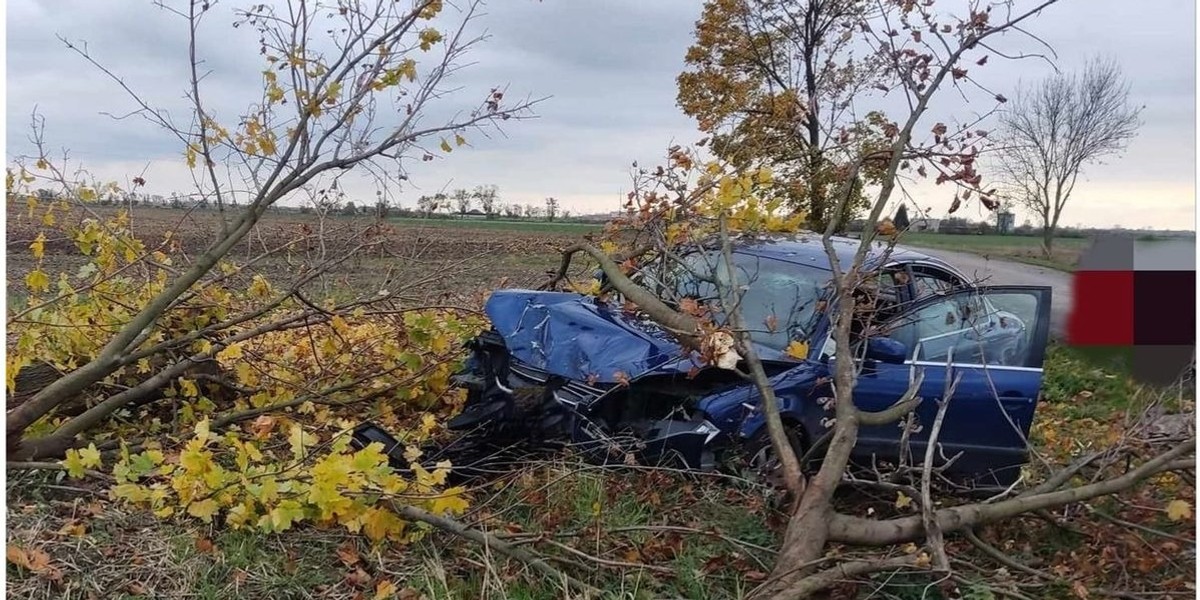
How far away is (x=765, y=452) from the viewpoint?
412cm

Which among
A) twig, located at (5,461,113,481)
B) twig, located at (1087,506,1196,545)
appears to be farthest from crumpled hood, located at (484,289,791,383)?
twig, located at (5,461,113,481)

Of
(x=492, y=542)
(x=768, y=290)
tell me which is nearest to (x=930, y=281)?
(x=768, y=290)

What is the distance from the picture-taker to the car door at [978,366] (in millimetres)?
4480

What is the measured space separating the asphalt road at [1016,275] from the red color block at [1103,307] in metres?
0.29

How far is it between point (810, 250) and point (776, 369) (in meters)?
0.99

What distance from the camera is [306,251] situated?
5195 mm

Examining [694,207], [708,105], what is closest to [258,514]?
[694,207]

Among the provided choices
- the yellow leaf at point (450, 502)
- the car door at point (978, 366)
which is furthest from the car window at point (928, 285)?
the yellow leaf at point (450, 502)

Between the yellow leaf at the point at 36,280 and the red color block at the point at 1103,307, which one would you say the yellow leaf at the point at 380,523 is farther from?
the red color block at the point at 1103,307

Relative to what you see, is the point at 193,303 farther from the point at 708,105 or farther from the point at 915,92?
→ the point at 708,105

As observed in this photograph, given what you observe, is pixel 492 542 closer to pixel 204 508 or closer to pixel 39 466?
pixel 204 508

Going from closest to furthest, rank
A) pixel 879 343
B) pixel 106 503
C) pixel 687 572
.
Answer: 1. pixel 687 572
2. pixel 106 503
3. pixel 879 343

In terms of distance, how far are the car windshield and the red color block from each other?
6.34 ft

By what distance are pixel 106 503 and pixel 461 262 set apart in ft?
6.95
